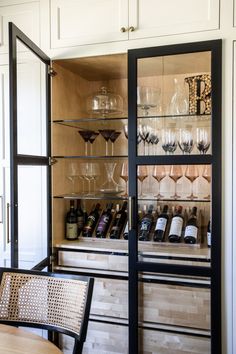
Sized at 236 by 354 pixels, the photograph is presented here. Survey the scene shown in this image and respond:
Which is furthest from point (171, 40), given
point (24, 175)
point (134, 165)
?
point (24, 175)

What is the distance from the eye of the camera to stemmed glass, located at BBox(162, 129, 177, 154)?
1.99m

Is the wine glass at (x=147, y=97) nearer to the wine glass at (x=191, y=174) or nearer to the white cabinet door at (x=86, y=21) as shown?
the white cabinet door at (x=86, y=21)

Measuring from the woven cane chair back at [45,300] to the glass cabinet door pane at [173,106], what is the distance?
89 centimetres

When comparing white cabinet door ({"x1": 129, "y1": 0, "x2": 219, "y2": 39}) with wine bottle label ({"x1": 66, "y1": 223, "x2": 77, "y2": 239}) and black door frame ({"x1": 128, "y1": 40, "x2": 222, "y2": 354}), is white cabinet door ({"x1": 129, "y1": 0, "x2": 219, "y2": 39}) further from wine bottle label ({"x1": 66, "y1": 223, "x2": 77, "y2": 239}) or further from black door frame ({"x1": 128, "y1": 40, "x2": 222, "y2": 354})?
wine bottle label ({"x1": 66, "y1": 223, "x2": 77, "y2": 239})

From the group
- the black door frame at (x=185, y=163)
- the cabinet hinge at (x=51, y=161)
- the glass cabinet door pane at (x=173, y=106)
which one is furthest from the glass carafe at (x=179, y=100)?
the cabinet hinge at (x=51, y=161)

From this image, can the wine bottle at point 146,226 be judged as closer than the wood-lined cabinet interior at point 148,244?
No

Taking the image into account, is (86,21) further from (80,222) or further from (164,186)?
(80,222)

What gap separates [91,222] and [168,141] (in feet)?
2.71

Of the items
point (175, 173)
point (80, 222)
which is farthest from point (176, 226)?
point (80, 222)

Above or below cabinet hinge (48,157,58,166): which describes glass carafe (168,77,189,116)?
above

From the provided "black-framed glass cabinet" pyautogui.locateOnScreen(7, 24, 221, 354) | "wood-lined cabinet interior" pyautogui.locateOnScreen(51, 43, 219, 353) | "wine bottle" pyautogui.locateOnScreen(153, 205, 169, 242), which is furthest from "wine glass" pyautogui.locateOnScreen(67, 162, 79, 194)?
"wine bottle" pyautogui.locateOnScreen(153, 205, 169, 242)

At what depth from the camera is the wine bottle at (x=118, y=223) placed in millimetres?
2281

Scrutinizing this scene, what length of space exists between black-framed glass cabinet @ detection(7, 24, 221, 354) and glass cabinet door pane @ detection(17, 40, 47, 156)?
0.7 inches

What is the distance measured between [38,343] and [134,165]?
1.10 meters
